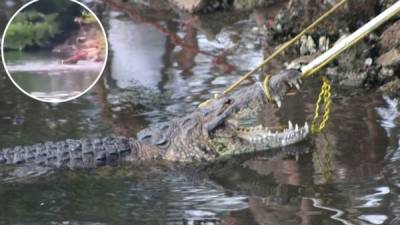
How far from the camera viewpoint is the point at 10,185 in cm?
574

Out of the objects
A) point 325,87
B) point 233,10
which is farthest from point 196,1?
point 325,87

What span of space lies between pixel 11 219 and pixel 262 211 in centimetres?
161

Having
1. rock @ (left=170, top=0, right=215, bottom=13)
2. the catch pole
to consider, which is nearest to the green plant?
the catch pole

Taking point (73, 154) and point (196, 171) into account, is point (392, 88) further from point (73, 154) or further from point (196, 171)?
point (73, 154)

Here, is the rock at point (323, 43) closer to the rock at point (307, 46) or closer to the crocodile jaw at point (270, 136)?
the rock at point (307, 46)

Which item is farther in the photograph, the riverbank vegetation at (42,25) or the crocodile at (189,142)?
the crocodile at (189,142)

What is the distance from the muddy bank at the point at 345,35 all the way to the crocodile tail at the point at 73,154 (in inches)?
79.0

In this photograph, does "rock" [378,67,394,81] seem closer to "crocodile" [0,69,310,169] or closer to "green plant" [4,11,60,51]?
"crocodile" [0,69,310,169]

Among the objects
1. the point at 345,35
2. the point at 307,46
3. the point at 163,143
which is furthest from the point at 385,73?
the point at 163,143

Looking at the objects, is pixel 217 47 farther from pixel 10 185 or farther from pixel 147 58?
pixel 10 185

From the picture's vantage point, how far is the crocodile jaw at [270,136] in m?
6.15

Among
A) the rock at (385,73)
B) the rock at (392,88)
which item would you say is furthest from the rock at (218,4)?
the rock at (392,88)

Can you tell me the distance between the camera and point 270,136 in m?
6.16

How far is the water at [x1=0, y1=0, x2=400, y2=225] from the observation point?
4953mm
